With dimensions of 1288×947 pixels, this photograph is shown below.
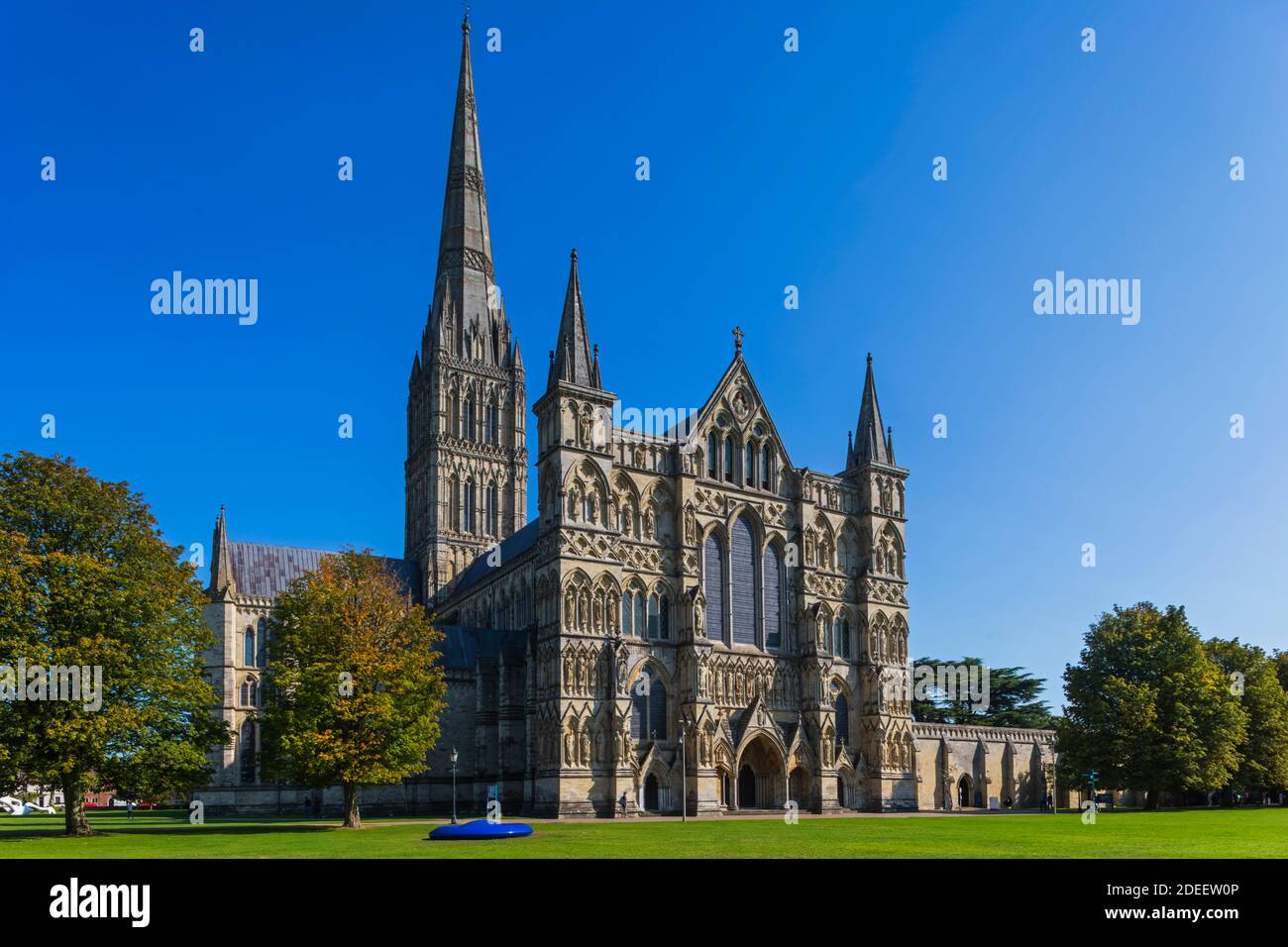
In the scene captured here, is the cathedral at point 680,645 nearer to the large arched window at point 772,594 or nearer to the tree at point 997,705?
the large arched window at point 772,594

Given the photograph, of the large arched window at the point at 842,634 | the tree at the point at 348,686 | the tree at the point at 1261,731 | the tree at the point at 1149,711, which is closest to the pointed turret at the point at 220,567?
the tree at the point at 348,686

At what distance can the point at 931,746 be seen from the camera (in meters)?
65.6

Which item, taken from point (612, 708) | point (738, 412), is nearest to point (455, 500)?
point (738, 412)

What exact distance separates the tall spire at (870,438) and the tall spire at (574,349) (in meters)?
18.9

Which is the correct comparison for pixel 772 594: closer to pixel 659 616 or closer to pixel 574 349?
pixel 659 616

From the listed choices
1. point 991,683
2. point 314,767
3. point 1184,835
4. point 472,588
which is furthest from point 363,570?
point 991,683

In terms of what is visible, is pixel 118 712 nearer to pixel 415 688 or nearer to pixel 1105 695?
pixel 415 688

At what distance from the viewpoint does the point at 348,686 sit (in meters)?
42.4

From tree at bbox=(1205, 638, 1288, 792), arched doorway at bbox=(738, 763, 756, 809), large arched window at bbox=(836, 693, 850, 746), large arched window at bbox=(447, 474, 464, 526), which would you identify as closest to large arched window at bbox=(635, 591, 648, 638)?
arched doorway at bbox=(738, 763, 756, 809)

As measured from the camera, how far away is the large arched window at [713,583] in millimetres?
58906

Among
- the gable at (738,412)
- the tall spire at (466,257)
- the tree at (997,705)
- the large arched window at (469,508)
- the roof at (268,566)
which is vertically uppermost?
the tall spire at (466,257)
